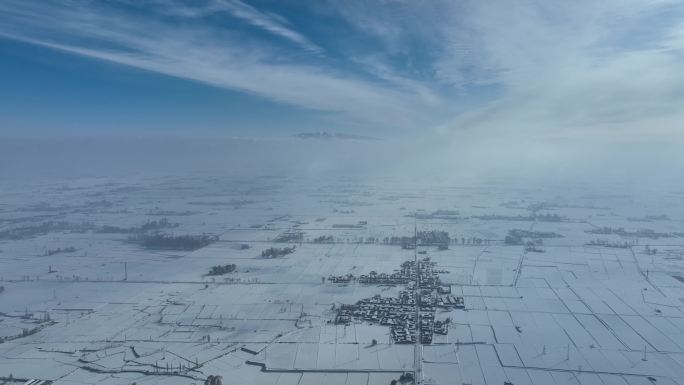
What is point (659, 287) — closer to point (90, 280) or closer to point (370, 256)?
point (370, 256)

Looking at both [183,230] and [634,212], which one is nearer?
[183,230]

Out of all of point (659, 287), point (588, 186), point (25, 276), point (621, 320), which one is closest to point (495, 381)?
point (621, 320)

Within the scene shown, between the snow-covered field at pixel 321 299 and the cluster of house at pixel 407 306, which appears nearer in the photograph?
the snow-covered field at pixel 321 299

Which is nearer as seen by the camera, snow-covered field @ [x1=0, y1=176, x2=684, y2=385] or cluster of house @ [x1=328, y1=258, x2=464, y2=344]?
snow-covered field @ [x1=0, y1=176, x2=684, y2=385]

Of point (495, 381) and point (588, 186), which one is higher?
point (588, 186)

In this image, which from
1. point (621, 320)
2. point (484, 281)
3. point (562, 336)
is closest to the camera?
point (562, 336)

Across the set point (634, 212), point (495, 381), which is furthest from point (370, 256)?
point (634, 212)

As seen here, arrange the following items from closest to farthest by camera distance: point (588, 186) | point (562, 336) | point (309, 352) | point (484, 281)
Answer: point (309, 352) < point (562, 336) < point (484, 281) < point (588, 186)

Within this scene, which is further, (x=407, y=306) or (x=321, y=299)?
(x=321, y=299)
